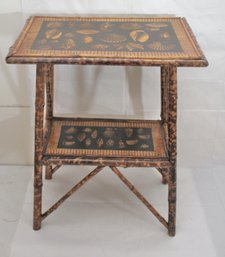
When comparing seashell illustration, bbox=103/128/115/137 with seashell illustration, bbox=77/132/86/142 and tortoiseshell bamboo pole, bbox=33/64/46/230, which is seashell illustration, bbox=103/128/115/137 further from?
tortoiseshell bamboo pole, bbox=33/64/46/230

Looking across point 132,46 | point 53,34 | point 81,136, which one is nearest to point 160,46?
point 132,46

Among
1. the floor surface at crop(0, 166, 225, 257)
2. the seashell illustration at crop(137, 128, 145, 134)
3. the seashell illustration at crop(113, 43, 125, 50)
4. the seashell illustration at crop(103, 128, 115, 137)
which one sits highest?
the seashell illustration at crop(113, 43, 125, 50)

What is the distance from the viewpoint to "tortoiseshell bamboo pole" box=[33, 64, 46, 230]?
55.0 inches

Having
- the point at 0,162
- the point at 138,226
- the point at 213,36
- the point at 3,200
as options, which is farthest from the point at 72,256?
the point at 213,36

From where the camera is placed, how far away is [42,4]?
5.52 feet

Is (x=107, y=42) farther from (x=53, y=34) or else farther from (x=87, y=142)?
(x=87, y=142)

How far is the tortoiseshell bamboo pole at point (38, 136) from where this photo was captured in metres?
1.40

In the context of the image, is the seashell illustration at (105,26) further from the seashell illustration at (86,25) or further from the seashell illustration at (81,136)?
the seashell illustration at (81,136)

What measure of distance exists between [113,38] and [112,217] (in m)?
0.64

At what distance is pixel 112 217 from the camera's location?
1700mm

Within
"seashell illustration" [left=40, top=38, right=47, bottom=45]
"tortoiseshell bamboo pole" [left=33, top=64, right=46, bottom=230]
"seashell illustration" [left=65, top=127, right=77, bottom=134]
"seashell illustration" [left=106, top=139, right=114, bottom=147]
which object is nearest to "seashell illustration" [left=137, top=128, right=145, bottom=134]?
"seashell illustration" [left=106, top=139, right=114, bottom=147]

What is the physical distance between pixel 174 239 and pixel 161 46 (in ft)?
2.14

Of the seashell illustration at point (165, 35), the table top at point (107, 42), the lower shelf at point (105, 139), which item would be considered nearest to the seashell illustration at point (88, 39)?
the table top at point (107, 42)

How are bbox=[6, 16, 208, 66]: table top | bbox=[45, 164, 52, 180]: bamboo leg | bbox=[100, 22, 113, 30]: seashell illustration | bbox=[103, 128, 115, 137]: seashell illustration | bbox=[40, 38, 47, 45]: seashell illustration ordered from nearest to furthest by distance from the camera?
1. bbox=[6, 16, 208, 66]: table top
2. bbox=[40, 38, 47, 45]: seashell illustration
3. bbox=[100, 22, 113, 30]: seashell illustration
4. bbox=[103, 128, 115, 137]: seashell illustration
5. bbox=[45, 164, 52, 180]: bamboo leg
